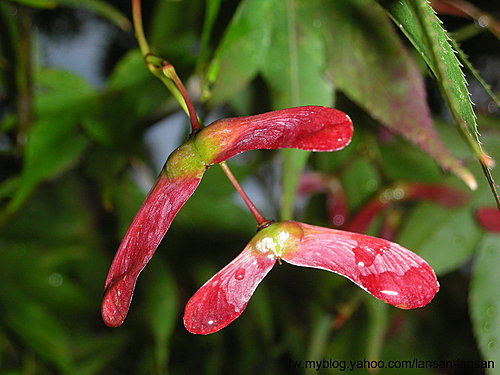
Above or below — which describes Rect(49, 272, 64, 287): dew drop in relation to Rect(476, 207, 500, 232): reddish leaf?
below

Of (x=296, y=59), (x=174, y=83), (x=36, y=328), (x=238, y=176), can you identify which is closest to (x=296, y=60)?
(x=296, y=59)

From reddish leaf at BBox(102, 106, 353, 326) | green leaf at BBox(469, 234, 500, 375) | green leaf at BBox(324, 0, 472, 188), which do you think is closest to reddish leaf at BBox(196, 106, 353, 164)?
reddish leaf at BBox(102, 106, 353, 326)

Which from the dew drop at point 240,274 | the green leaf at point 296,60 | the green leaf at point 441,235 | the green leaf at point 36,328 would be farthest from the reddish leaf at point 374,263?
the green leaf at point 36,328

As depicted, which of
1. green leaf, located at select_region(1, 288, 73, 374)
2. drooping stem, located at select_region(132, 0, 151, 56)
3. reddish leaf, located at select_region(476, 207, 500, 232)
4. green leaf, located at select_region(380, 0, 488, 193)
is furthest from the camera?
green leaf, located at select_region(1, 288, 73, 374)

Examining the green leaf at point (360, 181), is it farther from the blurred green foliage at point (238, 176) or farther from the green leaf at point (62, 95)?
the green leaf at point (62, 95)

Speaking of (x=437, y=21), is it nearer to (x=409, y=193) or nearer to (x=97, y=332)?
(x=409, y=193)

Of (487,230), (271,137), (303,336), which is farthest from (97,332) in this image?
(271,137)

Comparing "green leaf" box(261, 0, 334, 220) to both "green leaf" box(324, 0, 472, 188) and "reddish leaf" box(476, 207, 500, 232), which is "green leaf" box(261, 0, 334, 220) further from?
"reddish leaf" box(476, 207, 500, 232)
